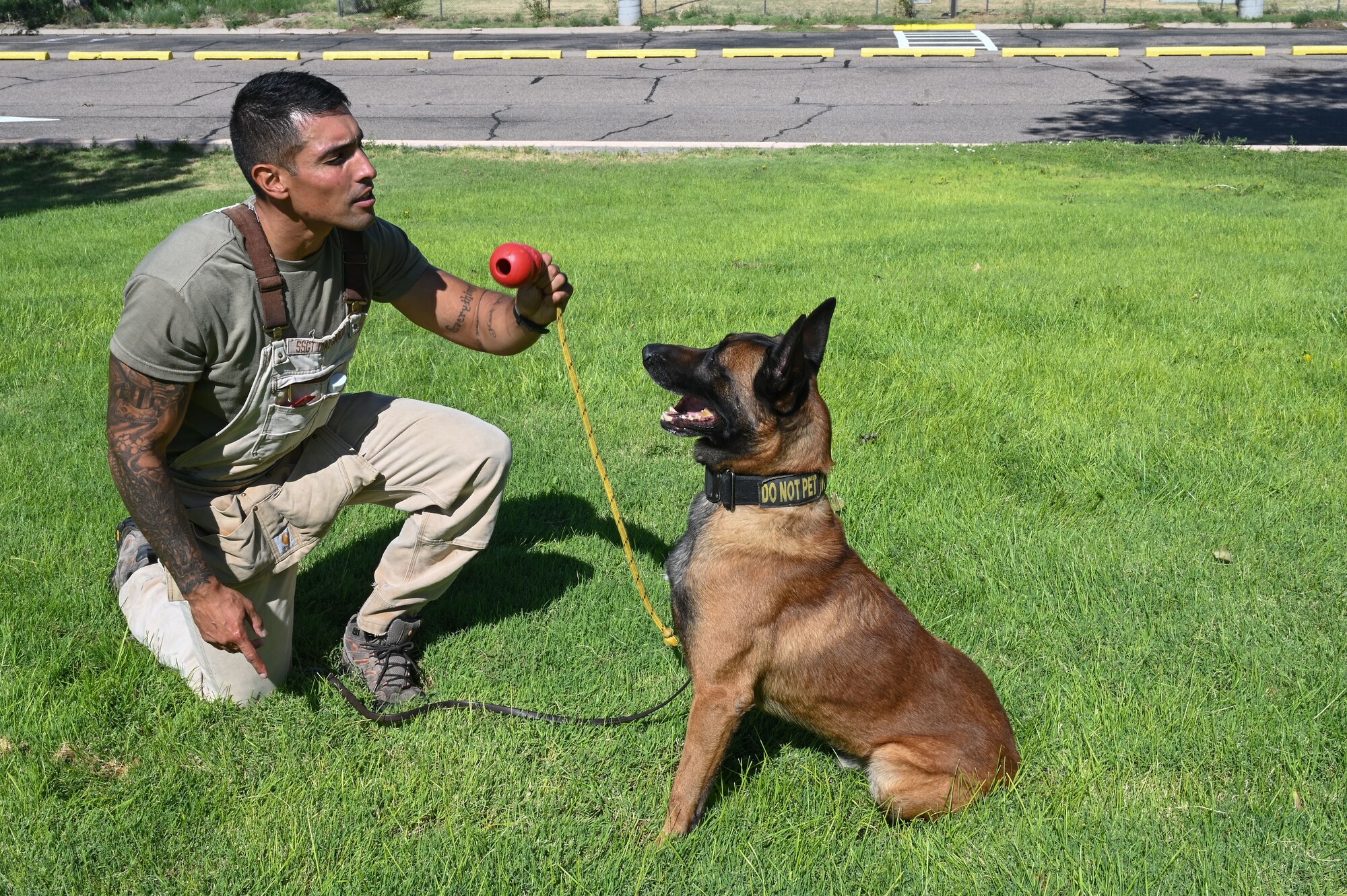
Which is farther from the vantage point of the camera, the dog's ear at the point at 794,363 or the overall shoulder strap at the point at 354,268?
the overall shoulder strap at the point at 354,268

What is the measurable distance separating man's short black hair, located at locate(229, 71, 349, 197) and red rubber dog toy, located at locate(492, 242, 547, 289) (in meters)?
0.67

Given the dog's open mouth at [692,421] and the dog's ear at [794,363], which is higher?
the dog's ear at [794,363]

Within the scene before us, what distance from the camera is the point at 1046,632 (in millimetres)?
3943

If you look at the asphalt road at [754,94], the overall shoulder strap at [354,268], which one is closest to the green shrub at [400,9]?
the asphalt road at [754,94]

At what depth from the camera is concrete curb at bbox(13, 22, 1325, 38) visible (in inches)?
989

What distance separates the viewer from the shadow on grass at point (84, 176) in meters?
11.9

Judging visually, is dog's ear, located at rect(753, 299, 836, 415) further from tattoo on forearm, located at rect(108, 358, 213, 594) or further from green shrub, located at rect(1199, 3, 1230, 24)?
green shrub, located at rect(1199, 3, 1230, 24)

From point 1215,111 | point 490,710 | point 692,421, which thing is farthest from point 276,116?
point 1215,111

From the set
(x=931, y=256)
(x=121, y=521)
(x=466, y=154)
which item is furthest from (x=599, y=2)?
(x=121, y=521)

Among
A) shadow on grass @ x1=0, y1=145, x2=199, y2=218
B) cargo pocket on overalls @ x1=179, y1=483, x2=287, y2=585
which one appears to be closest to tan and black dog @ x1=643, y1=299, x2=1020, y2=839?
cargo pocket on overalls @ x1=179, y1=483, x2=287, y2=585

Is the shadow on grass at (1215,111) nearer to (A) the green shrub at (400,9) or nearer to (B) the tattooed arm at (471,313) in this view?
(B) the tattooed arm at (471,313)

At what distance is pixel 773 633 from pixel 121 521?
3070mm

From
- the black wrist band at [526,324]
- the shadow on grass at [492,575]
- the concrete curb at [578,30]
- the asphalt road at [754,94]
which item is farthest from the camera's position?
the concrete curb at [578,30]

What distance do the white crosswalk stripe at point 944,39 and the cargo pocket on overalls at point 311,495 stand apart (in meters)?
22.2
